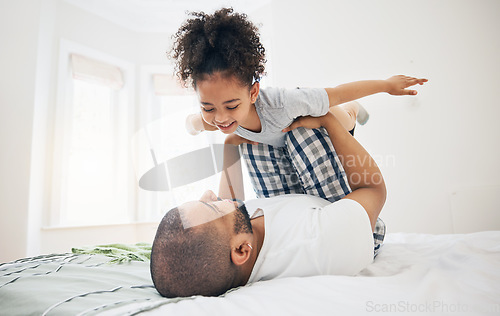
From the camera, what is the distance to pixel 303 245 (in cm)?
88

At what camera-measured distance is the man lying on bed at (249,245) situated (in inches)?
31.9

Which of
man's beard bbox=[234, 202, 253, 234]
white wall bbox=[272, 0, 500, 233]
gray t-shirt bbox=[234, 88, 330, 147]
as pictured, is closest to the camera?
man's beard bbox=[234, 202, 253, 234]

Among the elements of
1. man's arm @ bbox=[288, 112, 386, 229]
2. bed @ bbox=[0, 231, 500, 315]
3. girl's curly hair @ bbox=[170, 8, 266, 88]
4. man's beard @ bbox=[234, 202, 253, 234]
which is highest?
girl's curly hair @ bbox=[170, 8, 266, 88]

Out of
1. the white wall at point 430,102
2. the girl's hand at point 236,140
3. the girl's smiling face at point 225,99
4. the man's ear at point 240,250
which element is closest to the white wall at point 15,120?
the girl's hand at point 236,140

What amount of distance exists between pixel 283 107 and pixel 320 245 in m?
0.66

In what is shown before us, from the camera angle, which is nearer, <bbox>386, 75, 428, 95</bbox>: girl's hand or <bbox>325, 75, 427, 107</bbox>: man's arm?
<bbox>325, 75, 427, 107</bbox>: man's arm

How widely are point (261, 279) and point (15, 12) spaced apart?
10.8 feet

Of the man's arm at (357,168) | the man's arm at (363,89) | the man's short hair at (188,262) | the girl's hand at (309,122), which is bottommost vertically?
the man's short hair at (188,262)

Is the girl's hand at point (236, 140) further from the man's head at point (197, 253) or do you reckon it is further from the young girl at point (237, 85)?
the man's head at point (197, 253)

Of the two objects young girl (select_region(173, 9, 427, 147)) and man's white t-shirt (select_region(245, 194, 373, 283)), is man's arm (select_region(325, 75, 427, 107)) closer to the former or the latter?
young girl (select_region(173, 9, 427, 147))

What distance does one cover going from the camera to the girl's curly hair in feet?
3.96

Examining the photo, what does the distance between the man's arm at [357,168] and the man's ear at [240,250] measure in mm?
367

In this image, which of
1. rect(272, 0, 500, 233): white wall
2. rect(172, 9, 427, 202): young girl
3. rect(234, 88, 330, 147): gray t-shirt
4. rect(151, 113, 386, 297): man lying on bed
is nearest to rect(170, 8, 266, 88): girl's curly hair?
rect(172, 9, 427, 202): young girl

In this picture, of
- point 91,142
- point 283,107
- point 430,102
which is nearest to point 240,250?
point 283,107
